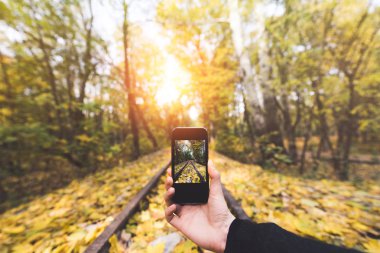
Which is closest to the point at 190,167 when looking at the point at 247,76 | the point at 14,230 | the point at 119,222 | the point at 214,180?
the point at 214,180

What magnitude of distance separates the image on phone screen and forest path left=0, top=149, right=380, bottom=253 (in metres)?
0.91

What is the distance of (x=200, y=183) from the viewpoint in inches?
70.8

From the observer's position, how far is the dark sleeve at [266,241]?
3.35ft

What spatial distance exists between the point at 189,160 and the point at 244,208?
1.58 meters

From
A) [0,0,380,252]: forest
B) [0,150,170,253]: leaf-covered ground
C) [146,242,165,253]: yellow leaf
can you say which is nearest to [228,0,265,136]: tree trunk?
[0,0,380,252]: forest

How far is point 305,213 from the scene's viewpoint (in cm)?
274

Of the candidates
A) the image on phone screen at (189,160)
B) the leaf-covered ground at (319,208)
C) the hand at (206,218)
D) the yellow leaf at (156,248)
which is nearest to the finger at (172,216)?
the hand at (206,218)

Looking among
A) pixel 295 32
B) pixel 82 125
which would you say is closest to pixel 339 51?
pixel 295 32

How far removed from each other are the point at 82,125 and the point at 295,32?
412 inches

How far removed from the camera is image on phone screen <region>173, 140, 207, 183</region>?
6.12 feet

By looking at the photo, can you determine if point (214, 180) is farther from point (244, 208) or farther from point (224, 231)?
point (244, 208)

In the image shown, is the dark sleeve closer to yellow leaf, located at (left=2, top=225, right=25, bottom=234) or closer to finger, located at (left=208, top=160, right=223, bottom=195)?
finger, located at (left=208, top=160, right=223, bottom=195)

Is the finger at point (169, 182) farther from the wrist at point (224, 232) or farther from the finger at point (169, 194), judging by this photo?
the wrist at point (224, 232)

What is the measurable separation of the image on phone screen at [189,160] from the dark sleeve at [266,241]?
2.11 ft
